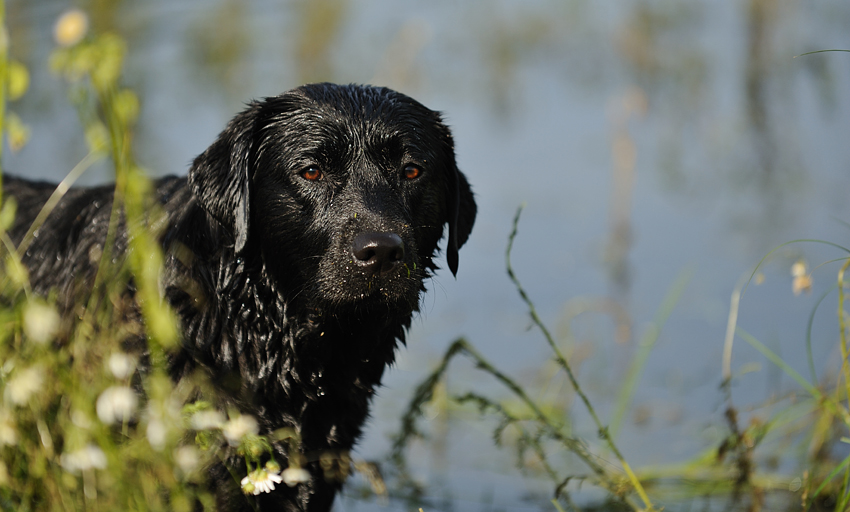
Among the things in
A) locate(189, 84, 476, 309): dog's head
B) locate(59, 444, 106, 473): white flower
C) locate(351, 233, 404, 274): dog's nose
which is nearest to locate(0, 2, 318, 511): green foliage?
locate(59, 444, 106, 473): white flower

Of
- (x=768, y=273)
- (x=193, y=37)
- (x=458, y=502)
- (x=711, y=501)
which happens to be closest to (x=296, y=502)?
(x=458, y=502)

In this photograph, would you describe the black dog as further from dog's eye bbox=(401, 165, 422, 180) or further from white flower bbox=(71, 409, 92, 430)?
white flower bbox=(71, 409, 92, 430)

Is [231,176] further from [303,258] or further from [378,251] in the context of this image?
[378,251]

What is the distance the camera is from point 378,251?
3006 millimetres

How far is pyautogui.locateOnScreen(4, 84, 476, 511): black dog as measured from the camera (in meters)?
3.12

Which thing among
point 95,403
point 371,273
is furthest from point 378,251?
point 95,403

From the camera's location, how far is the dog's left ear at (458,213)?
371 cm

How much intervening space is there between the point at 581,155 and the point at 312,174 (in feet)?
22.0

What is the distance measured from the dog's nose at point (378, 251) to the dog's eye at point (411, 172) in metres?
0.50

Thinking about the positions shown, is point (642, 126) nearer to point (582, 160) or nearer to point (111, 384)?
point (582, 160)

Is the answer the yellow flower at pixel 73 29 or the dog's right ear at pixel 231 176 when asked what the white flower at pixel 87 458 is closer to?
the yellow flower at pixel 73 29

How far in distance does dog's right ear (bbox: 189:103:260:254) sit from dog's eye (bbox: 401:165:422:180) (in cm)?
65

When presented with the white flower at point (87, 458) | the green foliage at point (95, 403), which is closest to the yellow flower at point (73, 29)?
the green foliage at point (95, 403)

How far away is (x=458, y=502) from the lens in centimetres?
447
